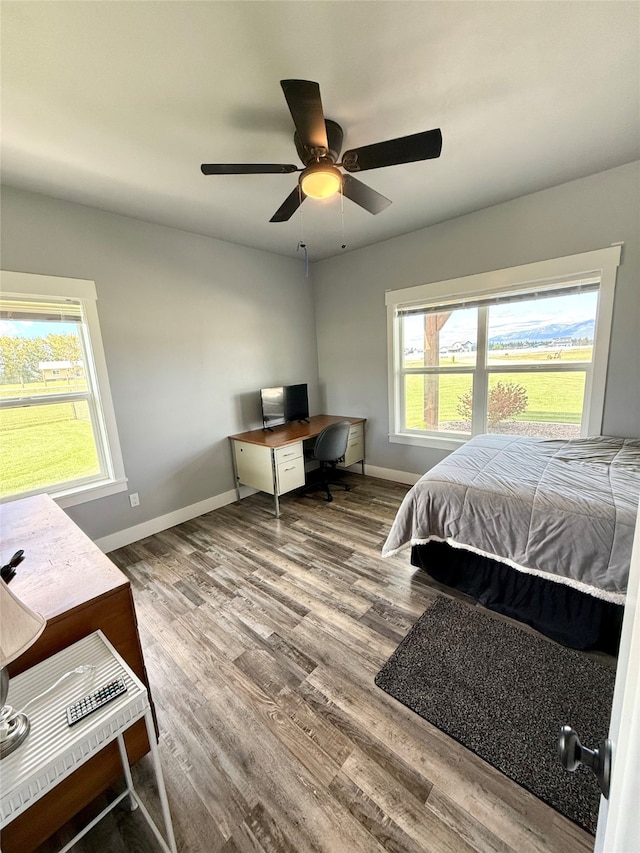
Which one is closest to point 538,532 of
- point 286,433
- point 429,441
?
point 429,441

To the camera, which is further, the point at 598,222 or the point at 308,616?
the point at 598,222

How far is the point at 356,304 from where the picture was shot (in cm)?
392

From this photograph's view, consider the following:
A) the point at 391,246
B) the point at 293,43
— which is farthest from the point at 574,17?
the point at 391,246

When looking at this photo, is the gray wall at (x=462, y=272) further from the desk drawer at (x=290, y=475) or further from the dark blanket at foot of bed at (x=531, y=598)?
the dark blanket at foot of bed at (x=531, y=598)

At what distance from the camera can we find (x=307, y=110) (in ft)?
4.43

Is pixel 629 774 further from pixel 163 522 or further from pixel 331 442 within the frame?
pixel 163 522

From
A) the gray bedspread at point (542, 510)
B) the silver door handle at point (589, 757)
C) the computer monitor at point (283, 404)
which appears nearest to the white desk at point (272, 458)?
the computer monitor at point (283, 404)

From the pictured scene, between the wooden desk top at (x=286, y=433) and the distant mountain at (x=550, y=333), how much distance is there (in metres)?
1.73

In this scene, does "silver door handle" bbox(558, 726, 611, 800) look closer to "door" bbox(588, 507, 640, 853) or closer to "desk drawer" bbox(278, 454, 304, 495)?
"door" bbox(588, 507, 640, 853)

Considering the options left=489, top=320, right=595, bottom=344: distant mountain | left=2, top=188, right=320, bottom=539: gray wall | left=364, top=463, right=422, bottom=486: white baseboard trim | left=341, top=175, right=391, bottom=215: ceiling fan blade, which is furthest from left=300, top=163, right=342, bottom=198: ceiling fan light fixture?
left=364, top=463, right=422, bottom=486: white baseboard trim

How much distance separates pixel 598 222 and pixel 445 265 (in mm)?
1129

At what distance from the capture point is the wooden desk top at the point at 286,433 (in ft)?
10.5

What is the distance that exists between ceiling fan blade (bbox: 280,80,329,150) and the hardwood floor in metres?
2.47

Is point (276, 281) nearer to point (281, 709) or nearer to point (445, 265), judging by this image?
point (445, 265)
